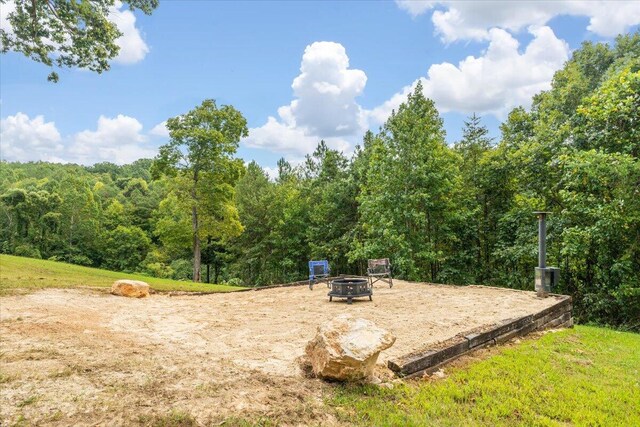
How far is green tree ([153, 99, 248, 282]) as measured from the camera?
653 inches

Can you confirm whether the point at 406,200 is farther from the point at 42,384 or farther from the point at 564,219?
the point at 42,384

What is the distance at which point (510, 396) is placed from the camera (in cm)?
354

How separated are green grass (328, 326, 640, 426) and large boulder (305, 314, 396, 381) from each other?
172 millimetres

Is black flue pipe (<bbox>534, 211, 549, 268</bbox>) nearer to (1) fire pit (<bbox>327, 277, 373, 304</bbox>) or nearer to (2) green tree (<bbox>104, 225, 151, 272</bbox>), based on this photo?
(1) fire pit (<bbox>327, 277, 373, 304</bbox>)

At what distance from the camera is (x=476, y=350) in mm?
4863

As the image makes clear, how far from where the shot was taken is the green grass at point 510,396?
310cm

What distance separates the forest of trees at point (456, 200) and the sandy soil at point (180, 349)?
4.22 m

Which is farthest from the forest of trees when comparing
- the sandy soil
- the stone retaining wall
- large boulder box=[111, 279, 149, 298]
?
large boulder box=[111, 279, 149, 298]

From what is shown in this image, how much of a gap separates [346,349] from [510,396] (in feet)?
5.41

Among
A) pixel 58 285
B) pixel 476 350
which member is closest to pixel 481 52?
pixel 476 350

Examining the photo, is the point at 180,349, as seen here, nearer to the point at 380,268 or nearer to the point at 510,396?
the point at 510,396

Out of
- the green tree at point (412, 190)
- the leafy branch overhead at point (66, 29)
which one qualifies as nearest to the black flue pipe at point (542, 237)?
the green tree at point (412, 190)

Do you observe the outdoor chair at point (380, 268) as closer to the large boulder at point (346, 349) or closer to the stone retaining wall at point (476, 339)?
the stone retaining wall at point (476, 339)

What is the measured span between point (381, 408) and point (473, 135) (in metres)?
17.6
